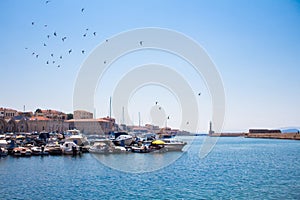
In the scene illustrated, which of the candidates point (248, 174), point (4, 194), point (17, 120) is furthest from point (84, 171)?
point (17, 120)

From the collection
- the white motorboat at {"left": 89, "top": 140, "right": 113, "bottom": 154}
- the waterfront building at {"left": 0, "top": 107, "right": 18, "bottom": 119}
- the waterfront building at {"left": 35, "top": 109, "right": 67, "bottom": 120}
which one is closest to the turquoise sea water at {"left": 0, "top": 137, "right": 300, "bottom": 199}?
the white motorboat at {"left": 89, "top": 140, "right": 113, "bottom": 154}

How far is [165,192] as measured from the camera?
20266 millimetres

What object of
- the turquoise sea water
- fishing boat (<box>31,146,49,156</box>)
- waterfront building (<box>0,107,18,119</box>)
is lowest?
the turquoise sea water

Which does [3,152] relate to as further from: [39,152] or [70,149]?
[70,149]

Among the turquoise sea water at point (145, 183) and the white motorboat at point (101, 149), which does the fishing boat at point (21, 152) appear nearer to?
the white motorboat at point (101, 149)

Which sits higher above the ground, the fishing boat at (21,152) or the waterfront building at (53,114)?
the waterfront building at (53,114)

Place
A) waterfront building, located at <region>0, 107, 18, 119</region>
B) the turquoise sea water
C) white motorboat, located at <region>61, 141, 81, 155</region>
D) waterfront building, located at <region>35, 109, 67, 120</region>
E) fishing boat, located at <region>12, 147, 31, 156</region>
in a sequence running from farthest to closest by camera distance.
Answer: waterfront building, located at <region>35, 109, 67, 120</region> < waterfront building, located at <region>0, 107, 18, 119</region> < white motorboat, located at <region>61, 141, 81, 155</region> < fishing boat, located at <region>12, 147, 31, 156</region> < the turquoise sea water

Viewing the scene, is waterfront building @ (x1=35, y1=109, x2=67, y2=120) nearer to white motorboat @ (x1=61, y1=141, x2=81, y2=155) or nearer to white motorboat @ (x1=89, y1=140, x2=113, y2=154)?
white motorboat @ (x1=89, y1=140, x2=113, y2=154)

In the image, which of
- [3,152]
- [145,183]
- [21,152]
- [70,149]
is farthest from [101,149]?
[145,183]

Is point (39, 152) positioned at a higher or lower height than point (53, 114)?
lower

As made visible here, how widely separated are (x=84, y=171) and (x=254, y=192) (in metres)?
14.9

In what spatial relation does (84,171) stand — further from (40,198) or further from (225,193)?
(225,193)

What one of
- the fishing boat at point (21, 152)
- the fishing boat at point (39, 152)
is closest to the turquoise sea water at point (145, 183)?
the fishing boat at point (21, 152)

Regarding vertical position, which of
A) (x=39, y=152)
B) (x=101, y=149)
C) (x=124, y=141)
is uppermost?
(x=124, y=141)
